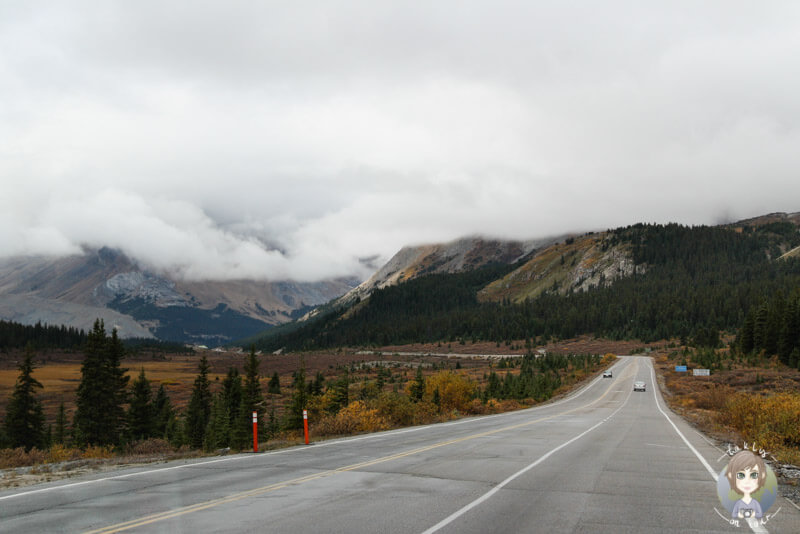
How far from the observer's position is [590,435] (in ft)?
64.0

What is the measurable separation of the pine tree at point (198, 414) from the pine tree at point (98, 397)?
6.93 m

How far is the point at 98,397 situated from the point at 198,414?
11.4m

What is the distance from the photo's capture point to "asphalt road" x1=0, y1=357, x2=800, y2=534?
23.1ft

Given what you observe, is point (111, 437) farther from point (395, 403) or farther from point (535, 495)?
point (535, 495)

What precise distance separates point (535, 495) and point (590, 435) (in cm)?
1195

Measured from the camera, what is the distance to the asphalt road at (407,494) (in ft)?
23.1

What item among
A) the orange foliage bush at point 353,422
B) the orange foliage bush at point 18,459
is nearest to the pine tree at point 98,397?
the orange foliage bush at point 18,459

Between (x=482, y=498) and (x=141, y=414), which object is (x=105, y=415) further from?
(x=482, y=498)

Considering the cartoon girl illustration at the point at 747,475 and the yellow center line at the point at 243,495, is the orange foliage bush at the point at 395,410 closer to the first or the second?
the yellow center line at the point at 243,495

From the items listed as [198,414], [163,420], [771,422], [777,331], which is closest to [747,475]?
[771,422]

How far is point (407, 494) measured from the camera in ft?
29.2

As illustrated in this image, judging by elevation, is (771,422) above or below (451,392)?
above

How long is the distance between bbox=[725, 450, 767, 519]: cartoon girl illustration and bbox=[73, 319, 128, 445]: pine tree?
4630 centimetres

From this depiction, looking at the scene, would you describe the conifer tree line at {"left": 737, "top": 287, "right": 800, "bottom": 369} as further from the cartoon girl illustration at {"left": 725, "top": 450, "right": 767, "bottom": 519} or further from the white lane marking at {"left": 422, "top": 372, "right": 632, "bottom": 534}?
the cartoon girl illustration at {"left": 725, "top": 450, "right": 767, "bottom": 519}
